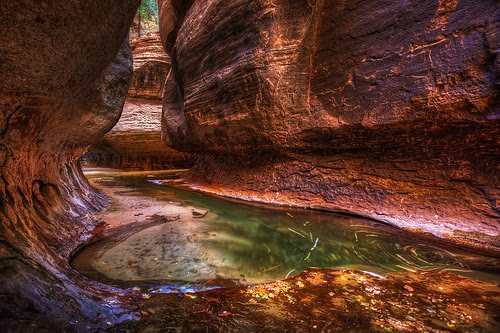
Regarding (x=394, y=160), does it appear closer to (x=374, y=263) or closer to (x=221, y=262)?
(x=374, y=263)

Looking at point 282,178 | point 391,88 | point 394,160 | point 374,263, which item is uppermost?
point 391,88

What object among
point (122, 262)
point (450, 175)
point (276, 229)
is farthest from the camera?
point (450, 175)

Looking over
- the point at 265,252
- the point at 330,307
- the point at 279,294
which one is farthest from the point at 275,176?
the point at 330,307

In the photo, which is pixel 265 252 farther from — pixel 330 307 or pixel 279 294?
pixel 330 307

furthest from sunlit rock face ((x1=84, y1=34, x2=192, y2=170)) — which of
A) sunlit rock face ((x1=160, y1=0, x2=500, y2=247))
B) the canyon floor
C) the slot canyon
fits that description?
the canyon floor

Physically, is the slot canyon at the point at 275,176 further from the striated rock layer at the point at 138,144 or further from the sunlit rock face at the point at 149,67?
the sunlit rock face at the point at 149,67

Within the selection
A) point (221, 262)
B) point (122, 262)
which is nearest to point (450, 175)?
point (221, 262)

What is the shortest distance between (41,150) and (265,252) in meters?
3.15

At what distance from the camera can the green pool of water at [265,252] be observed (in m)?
2.24

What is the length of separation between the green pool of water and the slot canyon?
0.03m

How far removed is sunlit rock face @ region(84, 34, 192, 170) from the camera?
14273 mm

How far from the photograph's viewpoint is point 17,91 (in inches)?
73.7

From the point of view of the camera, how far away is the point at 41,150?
3.21m

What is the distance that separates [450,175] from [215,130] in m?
5.75
